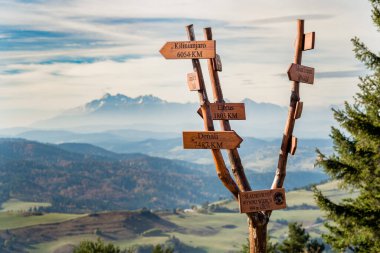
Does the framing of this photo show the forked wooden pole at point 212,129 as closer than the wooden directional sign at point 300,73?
Yes

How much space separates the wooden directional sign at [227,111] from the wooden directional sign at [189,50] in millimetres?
1287

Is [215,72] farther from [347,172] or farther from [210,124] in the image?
[347,172]

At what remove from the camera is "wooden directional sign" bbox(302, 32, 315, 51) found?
14363 millimetres

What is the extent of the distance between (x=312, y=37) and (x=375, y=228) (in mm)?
9342

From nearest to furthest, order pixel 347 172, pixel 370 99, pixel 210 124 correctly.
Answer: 1. pixel 210 124
2. pixel 370 99
3. pixel 347 172

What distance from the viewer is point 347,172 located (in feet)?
71.2

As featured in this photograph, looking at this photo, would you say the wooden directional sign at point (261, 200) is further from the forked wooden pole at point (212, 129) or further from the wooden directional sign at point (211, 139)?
the wooden directional sign at point (211, 139)

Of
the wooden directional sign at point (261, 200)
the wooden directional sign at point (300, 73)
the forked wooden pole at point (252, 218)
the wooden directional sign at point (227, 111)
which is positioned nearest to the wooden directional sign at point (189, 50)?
the forked wooden pole at point (252, 218)

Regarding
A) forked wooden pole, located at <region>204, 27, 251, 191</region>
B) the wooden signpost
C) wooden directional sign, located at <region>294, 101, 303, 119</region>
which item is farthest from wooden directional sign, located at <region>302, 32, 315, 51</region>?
forked wooden pole, located at <region>204, 27, 251, 191</region>

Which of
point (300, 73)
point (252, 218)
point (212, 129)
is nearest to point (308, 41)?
point (300, 73)

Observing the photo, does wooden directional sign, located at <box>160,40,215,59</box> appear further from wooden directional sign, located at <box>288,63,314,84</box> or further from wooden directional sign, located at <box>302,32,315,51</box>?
wooden directional sign, located at <box>302,32,315,51</box>

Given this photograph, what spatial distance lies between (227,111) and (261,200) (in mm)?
2400

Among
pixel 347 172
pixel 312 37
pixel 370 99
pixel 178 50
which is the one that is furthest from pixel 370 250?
pixel 178 50

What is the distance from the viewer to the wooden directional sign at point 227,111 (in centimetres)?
1412
